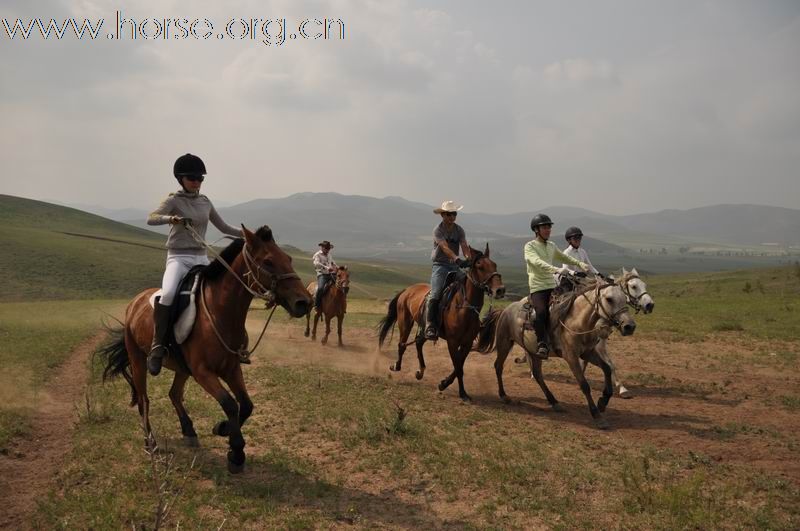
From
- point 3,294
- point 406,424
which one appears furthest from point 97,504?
point 3,294

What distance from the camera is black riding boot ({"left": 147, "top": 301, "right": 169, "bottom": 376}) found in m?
6.92

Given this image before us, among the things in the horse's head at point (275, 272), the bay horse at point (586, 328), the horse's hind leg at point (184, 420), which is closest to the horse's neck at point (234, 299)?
the horse's head at point (275, 272)

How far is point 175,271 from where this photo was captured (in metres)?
7.16

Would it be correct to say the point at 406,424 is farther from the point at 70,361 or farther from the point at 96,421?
the point at 70,361

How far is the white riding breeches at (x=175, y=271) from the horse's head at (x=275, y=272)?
1319 mm

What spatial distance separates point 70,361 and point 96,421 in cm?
725

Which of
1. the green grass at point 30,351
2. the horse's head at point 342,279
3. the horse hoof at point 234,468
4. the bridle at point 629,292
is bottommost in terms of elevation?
the green grass at point 30,351

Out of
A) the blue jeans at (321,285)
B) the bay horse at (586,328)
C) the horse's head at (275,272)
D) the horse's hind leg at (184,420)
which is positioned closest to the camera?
the horse's head at (275,272)

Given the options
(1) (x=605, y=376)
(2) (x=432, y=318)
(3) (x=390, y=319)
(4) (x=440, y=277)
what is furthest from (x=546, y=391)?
(3) (x=390, y=319)

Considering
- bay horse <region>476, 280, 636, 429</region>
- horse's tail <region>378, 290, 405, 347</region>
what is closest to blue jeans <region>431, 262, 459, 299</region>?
bay horse <region>476, 280, 636, 429</region>

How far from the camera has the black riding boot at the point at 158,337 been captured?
22.7ft

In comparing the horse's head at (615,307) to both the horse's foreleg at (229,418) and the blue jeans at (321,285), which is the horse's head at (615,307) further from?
the blue jeans at (321,285)

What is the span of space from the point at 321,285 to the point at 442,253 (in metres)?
8.27

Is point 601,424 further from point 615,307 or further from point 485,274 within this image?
point 485,274
